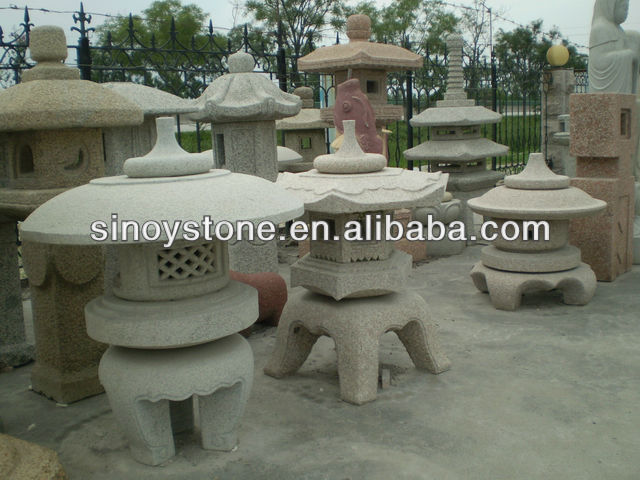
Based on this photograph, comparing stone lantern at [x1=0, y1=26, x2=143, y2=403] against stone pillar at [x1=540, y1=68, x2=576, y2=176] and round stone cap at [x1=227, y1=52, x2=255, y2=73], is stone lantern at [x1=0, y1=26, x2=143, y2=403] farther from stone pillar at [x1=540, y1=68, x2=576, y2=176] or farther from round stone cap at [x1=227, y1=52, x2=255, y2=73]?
stone pillar at [x1=540, y1=68, x2=576, y2=176]

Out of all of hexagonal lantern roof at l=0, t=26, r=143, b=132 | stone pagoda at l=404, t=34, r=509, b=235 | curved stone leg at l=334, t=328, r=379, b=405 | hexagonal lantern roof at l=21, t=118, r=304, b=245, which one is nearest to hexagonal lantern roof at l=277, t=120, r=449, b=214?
hexagonal lantern roof at l=21, t=118, r=304, b=245

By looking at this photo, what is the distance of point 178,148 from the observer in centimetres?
328

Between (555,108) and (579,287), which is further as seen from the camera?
(555,108)

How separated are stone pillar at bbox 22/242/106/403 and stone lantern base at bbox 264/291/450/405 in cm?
117

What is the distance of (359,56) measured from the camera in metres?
7.40

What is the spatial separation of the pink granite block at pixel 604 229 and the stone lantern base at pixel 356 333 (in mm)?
2703

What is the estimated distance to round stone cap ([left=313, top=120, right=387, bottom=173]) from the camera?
13.2 ft

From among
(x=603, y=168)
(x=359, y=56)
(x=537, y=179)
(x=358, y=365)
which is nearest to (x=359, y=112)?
(x=359, y=56)

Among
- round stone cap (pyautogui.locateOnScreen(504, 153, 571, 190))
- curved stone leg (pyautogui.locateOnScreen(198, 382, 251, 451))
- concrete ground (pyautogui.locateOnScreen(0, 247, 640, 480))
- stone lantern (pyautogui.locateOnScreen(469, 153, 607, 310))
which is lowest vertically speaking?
concrete ground (pyautogui.locateOnScreen(0, 247, 640, 480))

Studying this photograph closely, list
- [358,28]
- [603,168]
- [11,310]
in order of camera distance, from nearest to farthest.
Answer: [11,310] → [603,168] → [358,28]

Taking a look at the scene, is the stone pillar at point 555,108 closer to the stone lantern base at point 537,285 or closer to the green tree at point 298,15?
the stone lantern base at point 537,285

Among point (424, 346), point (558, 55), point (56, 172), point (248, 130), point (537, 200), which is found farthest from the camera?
point (558, 55)

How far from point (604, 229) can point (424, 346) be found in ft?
9.54

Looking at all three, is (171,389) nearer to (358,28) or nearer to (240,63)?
(240,63)
